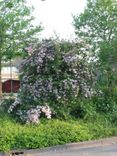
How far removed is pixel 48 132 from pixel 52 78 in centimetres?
227

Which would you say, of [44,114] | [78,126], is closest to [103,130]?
[78,126]

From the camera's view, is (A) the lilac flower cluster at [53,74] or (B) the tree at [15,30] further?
(B) the tree at [15,30]

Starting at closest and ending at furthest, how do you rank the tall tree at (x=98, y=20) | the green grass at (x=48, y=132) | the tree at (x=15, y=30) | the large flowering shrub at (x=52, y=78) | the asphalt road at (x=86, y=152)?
the asphalt road at (x=86, y=152) → the green grass at (x=48, y=132) → the large flowering shrub at (x=52, y=78) → the tree at (x=15, y=30) → the tall tree at (x=98, y=20)

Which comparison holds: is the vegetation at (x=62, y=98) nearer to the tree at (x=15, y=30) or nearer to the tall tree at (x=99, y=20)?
the tree at (x=15, y=30)

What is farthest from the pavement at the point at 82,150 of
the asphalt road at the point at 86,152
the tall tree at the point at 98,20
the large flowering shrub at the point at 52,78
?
the tall tree at the point at 98,20

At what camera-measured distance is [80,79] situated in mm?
13578

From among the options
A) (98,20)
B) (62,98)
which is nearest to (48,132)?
(62,98)

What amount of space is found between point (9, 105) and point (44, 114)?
57.5 inches

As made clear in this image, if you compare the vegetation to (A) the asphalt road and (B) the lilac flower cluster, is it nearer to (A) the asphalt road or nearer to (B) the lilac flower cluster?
(B) the lilac flower cluster

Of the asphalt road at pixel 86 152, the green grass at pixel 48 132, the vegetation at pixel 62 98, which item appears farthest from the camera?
the vegetation at pixel 62 98

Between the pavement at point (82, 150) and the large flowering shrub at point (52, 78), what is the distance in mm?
1707

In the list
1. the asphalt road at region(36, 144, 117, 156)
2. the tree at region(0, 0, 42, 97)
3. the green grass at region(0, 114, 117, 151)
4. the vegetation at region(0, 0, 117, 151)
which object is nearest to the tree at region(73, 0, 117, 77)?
the tree at region(0, 0, 42, 97)

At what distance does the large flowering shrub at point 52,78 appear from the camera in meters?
13.1

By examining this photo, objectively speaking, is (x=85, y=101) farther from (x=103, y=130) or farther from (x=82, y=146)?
(x=82, y=146)
